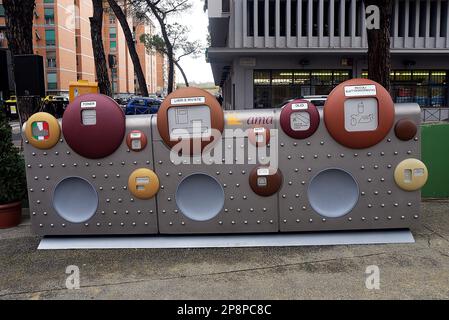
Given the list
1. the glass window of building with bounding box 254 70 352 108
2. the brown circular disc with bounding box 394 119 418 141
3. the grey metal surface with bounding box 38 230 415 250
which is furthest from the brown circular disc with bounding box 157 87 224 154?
the glass window of building with bounding box 254 70 352 108

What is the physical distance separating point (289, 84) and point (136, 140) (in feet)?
79.4

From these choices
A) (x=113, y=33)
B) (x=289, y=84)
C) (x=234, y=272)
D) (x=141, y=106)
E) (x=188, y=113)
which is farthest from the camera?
(x=113, y=33)

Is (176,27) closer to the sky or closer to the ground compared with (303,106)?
closer to the sky

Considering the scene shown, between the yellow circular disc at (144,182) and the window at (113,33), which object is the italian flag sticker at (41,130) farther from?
the window at (113,33)

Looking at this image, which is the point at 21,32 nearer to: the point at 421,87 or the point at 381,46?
the point at 381,46

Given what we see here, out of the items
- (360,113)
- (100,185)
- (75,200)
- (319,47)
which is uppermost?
(319,47)

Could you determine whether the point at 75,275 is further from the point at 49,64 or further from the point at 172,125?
the point at 49,64

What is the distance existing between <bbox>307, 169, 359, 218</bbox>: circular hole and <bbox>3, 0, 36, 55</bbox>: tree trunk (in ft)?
17.3

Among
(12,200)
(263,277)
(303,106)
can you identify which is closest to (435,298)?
(263,277)

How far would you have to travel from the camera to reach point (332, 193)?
4.79 metres

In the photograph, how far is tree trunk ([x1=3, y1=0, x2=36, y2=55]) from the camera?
279 inches

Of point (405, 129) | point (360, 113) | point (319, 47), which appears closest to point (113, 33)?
point (319, 47)

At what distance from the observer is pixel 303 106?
15.0 ft

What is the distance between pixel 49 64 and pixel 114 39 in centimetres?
2266
